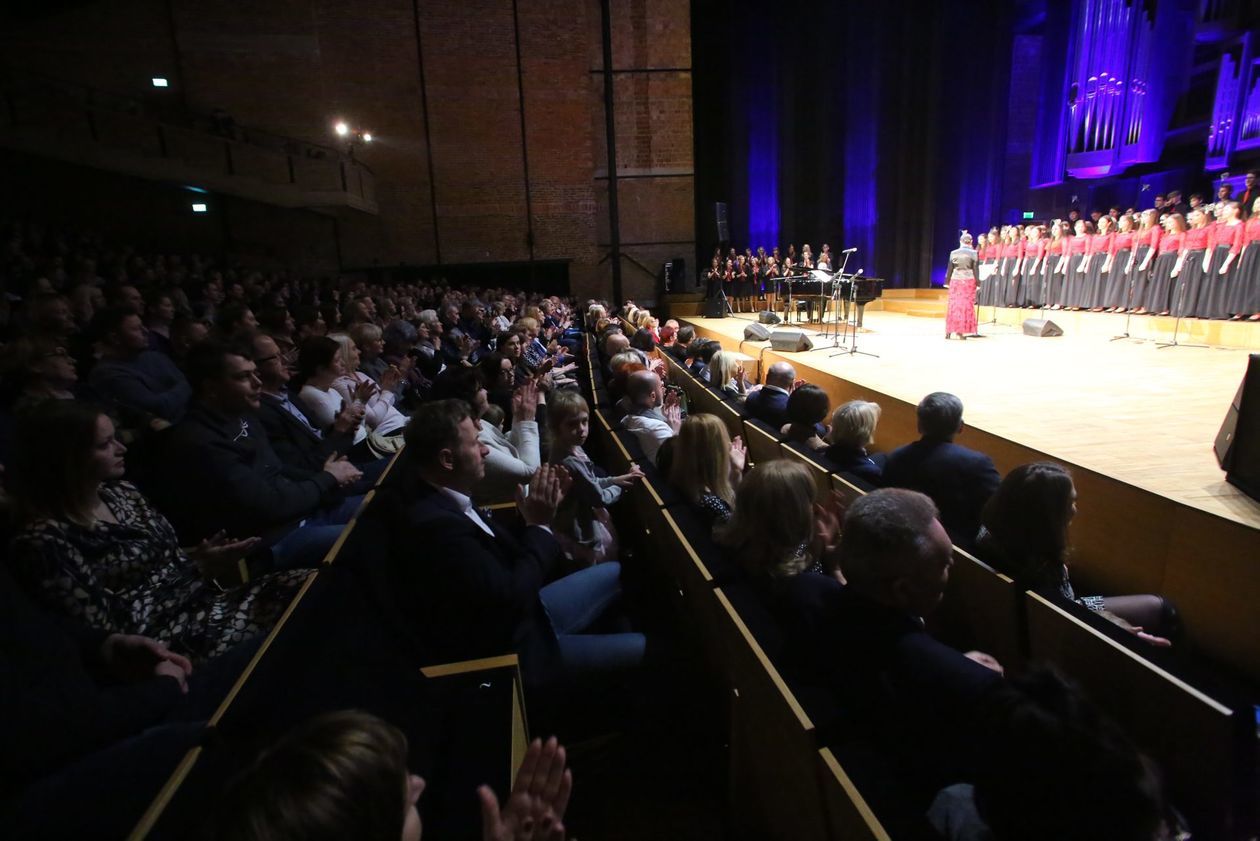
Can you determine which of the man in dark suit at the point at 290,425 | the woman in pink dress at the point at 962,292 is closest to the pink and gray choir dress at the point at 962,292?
the woman in pink dress at the point at 962,292

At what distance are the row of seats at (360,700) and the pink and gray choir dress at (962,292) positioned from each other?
275 inches

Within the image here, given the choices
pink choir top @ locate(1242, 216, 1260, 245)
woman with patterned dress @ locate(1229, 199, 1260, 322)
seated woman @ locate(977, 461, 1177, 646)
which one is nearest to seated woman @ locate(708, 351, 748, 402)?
seated woman @ locate(977, 461, 1177, 646)

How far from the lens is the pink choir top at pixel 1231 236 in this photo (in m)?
5.93

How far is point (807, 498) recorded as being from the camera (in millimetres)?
1589

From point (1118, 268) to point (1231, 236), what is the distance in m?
1.47

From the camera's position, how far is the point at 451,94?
38.1 ft

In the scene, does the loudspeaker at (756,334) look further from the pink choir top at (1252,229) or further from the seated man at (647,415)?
the pink choir top at (1252,229)

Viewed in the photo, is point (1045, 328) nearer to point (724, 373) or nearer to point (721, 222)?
point (724, 373)

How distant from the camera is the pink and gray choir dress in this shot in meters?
6.82

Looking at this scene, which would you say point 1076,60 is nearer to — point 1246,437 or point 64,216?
point 1246,437

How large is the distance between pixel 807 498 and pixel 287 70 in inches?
508

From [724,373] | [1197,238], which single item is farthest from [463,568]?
[1197,238]

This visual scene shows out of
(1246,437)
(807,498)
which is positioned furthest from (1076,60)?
(807,498)

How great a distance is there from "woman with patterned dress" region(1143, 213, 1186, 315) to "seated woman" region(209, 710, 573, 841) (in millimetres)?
8409
